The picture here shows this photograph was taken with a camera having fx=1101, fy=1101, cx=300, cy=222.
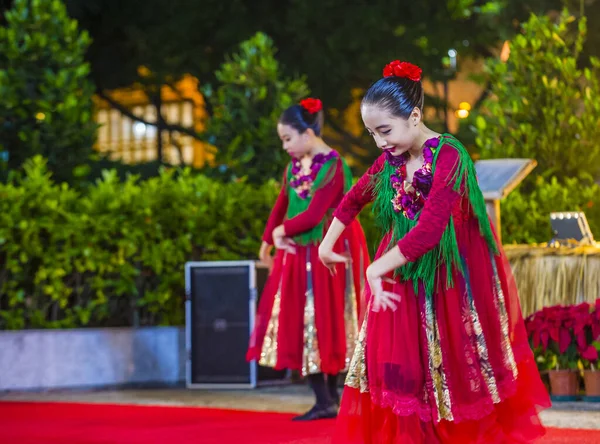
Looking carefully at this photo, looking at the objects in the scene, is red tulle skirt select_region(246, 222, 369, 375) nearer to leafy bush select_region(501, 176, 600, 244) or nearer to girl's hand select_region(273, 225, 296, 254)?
girl's hand select_region(273, 225, 296, 254)

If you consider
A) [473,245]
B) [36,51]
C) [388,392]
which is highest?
[36,51]

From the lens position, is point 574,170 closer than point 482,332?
No

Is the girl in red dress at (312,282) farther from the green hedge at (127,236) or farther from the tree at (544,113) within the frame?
the tree at (544,113)

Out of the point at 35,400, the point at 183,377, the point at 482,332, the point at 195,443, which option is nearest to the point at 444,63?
the point at 183,377

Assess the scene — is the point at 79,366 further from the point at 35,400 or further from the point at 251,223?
the point at 251,223

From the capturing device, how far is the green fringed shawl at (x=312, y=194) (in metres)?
5.71

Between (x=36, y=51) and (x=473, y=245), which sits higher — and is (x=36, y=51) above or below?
above

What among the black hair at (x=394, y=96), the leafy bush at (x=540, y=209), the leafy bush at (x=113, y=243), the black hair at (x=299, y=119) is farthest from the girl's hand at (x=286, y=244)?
the leafy bush at (x=540, y=209)

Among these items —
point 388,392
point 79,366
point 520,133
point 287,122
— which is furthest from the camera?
point 520,133

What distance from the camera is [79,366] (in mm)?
8023

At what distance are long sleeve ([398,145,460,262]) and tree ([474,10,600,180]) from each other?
502cm

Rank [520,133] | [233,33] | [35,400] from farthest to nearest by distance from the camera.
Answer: [233,33] → [520,133] → [35,400]

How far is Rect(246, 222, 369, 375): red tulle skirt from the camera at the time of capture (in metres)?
5.82

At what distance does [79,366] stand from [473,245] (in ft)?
15.9
